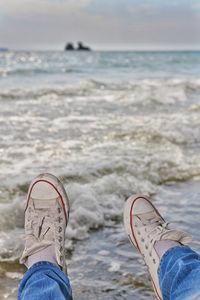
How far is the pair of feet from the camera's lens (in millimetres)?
2240

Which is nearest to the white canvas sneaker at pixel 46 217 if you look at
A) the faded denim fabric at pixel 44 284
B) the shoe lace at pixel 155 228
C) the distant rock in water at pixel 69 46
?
the faded denim fabric at pixel 44 284

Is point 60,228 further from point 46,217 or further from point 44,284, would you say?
point 44,284

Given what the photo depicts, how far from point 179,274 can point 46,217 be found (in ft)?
3.37

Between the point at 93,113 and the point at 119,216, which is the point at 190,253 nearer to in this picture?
the point at 119,216

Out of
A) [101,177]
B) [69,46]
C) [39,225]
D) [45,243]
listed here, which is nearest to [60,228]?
[39,225]

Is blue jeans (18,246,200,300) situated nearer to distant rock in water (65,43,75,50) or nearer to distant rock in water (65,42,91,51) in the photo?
distant rock in water (65,42,91,51)

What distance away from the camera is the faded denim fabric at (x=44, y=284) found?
1.80m

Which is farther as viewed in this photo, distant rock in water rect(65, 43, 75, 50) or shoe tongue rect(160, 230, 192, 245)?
distant rock in water rect(65, 43, 75, 50)

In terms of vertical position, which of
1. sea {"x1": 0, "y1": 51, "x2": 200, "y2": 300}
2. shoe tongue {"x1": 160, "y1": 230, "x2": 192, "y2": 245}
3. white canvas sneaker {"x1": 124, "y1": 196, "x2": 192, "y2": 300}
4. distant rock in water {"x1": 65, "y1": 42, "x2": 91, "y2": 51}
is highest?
distant rock in water {"x1": 65, "y1": 42, "x2": 91, "y2": 51}

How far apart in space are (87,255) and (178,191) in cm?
139

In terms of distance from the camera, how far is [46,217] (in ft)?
9.06

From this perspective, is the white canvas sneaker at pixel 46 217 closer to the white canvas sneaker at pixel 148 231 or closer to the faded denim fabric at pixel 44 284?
the faded denim fabric at pixel 44 284

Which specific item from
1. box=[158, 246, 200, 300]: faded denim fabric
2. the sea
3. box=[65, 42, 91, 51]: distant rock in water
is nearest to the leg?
the sea

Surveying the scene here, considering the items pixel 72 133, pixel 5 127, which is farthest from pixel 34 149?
pixel 5 127
